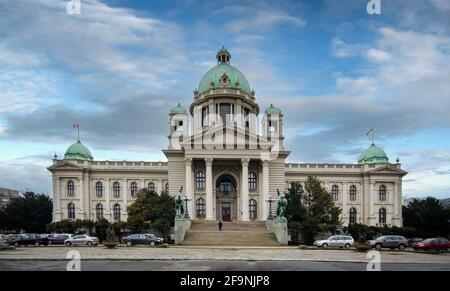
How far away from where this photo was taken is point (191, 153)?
63250mm

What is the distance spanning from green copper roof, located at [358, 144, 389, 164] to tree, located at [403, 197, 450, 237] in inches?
412

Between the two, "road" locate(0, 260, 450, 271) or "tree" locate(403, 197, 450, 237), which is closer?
"road" locate(0, 260, 450, 271)

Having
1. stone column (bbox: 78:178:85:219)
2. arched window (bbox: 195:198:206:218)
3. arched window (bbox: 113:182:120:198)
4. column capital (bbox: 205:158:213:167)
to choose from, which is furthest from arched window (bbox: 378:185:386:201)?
stone column (bbox: 78:178:85:219)

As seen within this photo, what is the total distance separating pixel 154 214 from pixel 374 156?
45.1 meters

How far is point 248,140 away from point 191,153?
886 centimetres

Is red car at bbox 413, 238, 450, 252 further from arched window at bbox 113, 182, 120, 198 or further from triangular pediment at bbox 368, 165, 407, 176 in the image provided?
arched window at bbox 113, 182, 120, 198

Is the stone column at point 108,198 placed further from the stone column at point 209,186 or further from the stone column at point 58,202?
the stone column at point 209,186

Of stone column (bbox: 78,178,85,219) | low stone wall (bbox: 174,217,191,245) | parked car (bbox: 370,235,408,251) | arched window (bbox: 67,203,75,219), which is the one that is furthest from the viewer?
arched window (bbox: 67,203,75,219)

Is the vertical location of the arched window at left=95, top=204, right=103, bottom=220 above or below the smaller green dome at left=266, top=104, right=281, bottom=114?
below

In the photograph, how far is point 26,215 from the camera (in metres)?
77.9

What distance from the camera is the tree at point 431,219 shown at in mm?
67625

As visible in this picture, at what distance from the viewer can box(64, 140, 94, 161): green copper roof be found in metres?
77.8
